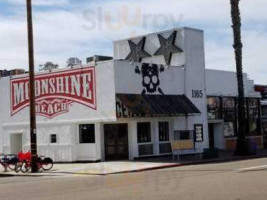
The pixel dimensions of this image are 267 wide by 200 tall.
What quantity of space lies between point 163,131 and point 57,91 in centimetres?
Result: 671

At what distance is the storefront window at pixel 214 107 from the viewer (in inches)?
1467

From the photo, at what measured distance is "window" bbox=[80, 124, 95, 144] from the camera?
30.4m

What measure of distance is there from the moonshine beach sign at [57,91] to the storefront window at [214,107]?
10248 mm

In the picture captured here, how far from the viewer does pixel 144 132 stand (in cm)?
3139

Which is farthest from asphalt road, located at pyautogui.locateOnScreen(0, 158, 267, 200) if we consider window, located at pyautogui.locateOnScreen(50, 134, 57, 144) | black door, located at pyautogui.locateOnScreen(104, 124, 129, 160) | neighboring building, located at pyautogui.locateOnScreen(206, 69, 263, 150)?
neighboring building, located at pyautogui.locateOnScreen(206, 69, 263, 150)

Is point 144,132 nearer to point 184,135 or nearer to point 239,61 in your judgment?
point 184,135

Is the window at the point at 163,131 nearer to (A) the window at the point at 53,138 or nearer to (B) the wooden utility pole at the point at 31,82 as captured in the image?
(A) the window at the point at 53,138

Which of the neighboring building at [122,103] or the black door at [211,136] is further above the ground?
the neighboring building at [122,103]

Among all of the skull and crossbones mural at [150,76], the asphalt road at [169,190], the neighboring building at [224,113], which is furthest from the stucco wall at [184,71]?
the asphalt road at [169,190]

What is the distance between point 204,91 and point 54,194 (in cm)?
2171

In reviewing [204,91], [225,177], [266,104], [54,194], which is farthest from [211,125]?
[54,194]

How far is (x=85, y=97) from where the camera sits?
30.5 metres

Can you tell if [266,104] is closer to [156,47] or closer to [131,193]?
[156,47]

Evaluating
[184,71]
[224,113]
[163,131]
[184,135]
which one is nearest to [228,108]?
[224,113]
